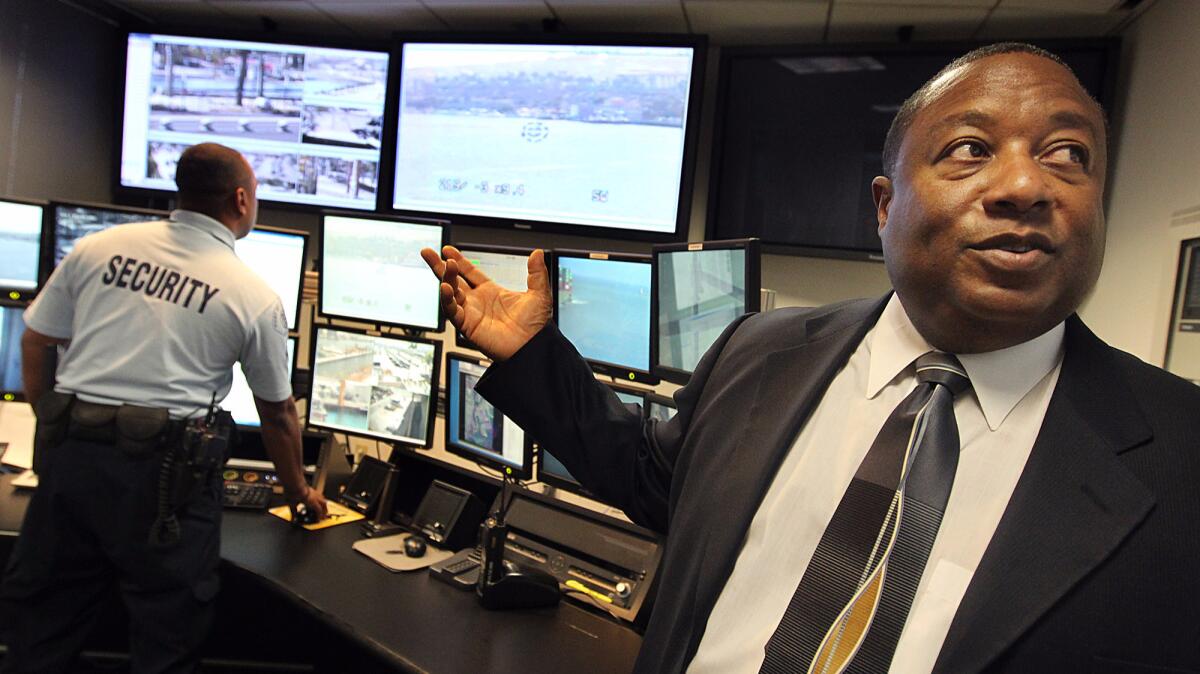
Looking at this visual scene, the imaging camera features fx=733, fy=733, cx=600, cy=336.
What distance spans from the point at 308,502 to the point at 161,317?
0.72 meters

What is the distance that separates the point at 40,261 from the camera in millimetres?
2582

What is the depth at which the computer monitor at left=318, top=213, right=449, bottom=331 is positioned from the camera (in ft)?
7.59

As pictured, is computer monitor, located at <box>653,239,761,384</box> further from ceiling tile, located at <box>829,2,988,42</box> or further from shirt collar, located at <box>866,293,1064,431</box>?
ceiling tile, located at <box>829,2,988,42</box>

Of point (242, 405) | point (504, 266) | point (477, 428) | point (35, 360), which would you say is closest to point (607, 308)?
point (504, 266)

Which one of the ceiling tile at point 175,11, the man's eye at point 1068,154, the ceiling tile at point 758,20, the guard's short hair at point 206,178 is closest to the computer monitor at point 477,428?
the guard's short hair at point 206,178

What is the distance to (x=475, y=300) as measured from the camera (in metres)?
0.95

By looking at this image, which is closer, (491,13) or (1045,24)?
(1045,24)

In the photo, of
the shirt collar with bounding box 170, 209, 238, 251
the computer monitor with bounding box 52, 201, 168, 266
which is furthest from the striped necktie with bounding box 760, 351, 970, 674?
the computer monitor with bounding box 52, 201, 168, 266

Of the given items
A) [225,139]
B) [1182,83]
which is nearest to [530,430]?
[1182,83]

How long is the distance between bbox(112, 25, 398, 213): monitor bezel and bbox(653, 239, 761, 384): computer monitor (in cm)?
234

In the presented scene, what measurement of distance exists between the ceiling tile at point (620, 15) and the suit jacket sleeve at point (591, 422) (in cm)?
247

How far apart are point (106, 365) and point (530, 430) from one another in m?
1.57

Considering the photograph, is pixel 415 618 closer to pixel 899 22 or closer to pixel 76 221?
pixel 76 221

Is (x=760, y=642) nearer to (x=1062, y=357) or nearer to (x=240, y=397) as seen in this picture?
(x=1062, y=357)
